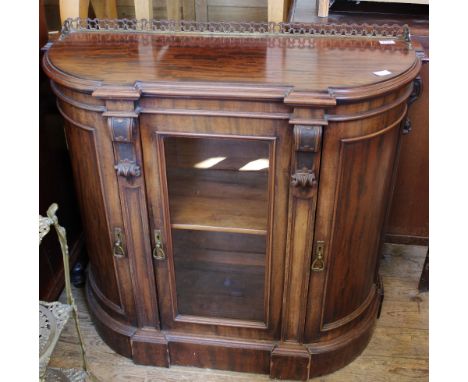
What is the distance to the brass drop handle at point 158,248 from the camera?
123 centimetres

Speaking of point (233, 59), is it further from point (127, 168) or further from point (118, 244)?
point (118, 244)

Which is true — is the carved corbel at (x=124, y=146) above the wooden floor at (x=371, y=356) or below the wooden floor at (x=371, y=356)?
above

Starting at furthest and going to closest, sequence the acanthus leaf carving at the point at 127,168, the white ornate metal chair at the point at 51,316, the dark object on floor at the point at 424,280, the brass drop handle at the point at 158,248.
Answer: the dark object on floor at the point at 424,280 → the brass drop handle at the point at 158,248 → the acanthus leaf carving at the point at 127,168 → the white ornate metal chair at the point at 51,316

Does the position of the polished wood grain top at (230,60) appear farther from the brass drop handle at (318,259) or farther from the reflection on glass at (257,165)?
the brass drop handle at (318,259)

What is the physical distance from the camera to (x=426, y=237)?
1736 mm

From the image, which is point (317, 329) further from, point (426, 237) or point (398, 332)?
point (426, 237)

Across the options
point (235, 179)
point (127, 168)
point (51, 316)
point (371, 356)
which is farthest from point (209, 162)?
point (371, 356)

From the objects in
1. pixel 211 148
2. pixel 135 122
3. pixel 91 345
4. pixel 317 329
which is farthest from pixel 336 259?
pixel 91 345

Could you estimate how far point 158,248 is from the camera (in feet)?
4.10

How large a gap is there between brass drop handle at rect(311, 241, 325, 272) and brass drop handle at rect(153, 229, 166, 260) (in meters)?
0.35

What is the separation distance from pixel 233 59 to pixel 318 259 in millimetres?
485

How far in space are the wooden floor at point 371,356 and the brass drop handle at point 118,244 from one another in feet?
1.16

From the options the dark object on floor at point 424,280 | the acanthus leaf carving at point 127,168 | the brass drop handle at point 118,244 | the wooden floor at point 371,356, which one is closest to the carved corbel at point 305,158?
the acanthus leaf carving at point 127,168

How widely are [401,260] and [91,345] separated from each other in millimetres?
1023
